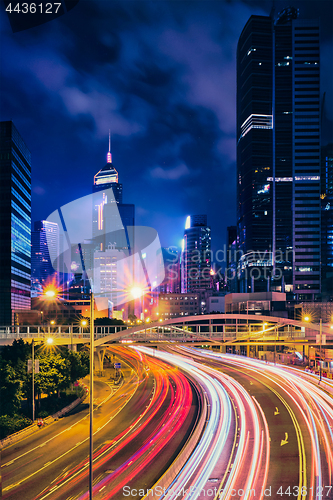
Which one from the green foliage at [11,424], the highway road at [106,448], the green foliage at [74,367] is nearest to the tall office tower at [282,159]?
the highway road at [106,448]

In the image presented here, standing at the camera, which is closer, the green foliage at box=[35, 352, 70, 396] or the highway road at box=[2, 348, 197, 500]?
the highway road at box=[2, 348, 197, 500]

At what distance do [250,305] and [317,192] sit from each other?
8962cm

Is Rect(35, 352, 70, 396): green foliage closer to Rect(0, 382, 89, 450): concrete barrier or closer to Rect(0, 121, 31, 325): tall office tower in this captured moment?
Rect(0, 382, 89, 450): concrete barrier

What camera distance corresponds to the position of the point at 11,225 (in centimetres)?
11906

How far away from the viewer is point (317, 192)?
573 feet

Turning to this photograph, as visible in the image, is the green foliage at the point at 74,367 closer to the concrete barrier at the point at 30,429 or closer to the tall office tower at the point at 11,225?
the concrete barrier at the point at 30,429

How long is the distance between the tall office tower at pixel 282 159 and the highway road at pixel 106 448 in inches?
5581

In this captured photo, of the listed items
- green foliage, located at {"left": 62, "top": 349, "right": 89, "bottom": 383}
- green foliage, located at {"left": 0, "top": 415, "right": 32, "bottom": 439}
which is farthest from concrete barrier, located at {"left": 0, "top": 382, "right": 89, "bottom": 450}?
green foliage, located at {"left": 62, "top": 349, "right": 89, "bottom": 383}

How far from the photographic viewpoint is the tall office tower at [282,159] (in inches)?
6870

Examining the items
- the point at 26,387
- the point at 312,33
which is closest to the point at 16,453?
the point at 26,387

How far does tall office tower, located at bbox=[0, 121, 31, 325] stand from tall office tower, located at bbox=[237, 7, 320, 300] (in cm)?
11425

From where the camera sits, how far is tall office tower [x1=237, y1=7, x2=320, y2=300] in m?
174

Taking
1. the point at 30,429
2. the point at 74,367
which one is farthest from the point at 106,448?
the point at 74,367

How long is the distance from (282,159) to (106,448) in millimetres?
177413
